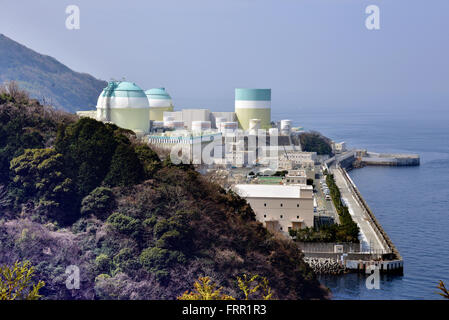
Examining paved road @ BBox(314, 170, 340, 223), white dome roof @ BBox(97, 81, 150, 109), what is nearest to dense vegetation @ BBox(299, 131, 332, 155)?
paved road @ BBox(314, 170, 340, 223)

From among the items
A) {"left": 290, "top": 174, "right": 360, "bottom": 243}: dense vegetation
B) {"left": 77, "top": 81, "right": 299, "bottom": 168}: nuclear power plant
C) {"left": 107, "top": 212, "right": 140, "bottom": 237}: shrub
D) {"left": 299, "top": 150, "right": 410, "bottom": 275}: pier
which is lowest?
{"left": 299, "top": 150, "right": 410, "bottom": 275}: pier

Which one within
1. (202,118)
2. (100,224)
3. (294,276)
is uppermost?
(202,118)

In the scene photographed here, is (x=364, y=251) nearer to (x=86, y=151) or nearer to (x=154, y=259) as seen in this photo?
(x=154, y=259)

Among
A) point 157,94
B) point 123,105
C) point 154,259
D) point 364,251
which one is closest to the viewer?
point 154,259

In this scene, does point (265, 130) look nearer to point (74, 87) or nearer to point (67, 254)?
point (67, 254)

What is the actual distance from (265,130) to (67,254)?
853 inches

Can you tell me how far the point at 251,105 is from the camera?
32.9 metres

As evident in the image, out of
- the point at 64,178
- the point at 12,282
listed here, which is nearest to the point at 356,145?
the point at 64,178

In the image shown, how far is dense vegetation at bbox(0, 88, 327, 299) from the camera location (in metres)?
11.1

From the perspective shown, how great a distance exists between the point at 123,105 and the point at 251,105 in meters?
9.89

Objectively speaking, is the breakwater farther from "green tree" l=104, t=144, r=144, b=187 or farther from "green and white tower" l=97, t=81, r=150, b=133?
"green and white tower" l=97, t=81, r=150, b=133

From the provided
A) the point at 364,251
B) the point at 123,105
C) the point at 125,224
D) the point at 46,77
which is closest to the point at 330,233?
the point at 364,251

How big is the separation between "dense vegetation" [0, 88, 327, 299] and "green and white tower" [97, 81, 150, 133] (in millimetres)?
9225

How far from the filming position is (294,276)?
12.0 m
